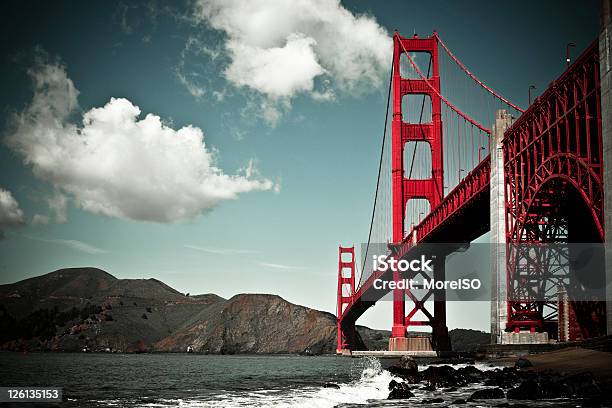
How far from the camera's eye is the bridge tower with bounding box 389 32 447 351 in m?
55.0

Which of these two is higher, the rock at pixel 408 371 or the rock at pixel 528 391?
the rock at pixel 528 391

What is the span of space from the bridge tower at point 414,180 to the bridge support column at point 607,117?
1258 inches

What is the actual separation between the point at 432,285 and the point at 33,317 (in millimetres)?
132187

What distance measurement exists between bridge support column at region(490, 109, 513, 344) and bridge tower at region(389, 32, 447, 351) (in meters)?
19.3

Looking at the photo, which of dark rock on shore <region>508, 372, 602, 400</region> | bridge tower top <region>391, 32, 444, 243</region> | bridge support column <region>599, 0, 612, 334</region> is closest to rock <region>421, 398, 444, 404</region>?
dark rock on shore <region>508, 372, 602, 400</region>

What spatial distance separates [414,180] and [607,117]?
3579cm

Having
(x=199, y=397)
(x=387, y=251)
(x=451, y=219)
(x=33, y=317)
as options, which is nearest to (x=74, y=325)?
(x=33, y=317)

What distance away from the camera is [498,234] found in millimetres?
32812

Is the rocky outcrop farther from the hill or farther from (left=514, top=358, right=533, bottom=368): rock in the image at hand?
(left=514, top=358, right=533, bottom=368): rock

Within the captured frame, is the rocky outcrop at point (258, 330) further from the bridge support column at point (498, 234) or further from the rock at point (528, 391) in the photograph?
the rock at point (528, 391)

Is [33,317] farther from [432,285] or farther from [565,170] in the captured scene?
[565,170]

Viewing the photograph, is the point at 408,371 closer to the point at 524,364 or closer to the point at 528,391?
the point at 524,364

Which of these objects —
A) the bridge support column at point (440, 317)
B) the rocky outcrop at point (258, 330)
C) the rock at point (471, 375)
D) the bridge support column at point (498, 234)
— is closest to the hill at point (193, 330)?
the rocky outcrop at point (258, 330)

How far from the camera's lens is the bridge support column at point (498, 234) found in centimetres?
3162
